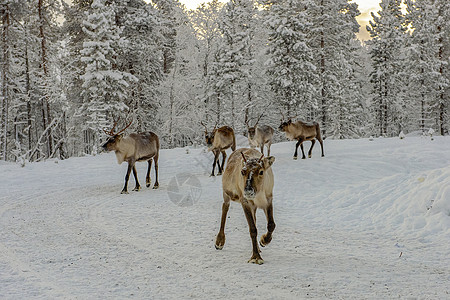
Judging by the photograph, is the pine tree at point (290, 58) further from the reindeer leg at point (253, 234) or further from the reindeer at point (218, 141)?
the reindeer leg at point (253, 234)

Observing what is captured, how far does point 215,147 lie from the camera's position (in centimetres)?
1420

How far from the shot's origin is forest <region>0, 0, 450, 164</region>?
25828 mm

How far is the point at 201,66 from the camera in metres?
39.4

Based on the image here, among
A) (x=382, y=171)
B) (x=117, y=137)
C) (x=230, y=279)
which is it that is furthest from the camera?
(x=382, y=171)

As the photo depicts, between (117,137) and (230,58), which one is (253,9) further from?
(117,137)

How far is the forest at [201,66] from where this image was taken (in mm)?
25828

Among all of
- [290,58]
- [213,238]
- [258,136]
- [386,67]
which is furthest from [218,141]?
[386,67]

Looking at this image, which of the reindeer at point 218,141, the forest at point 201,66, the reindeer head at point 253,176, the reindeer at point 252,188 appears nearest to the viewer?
the reindeer head at point 253,176

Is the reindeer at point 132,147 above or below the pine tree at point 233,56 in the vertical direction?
below

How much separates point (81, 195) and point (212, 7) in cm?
3466

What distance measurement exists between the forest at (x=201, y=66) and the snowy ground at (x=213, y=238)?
13330mm

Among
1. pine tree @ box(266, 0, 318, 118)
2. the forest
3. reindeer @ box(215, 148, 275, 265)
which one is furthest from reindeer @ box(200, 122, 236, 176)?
pine tree @ box(266, 0, 318, 118)

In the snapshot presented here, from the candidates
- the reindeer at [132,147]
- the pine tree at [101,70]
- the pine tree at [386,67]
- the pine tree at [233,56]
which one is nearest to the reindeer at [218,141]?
the reindeer at [132,147]

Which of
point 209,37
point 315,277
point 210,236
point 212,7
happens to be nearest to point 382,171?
point 210,236
